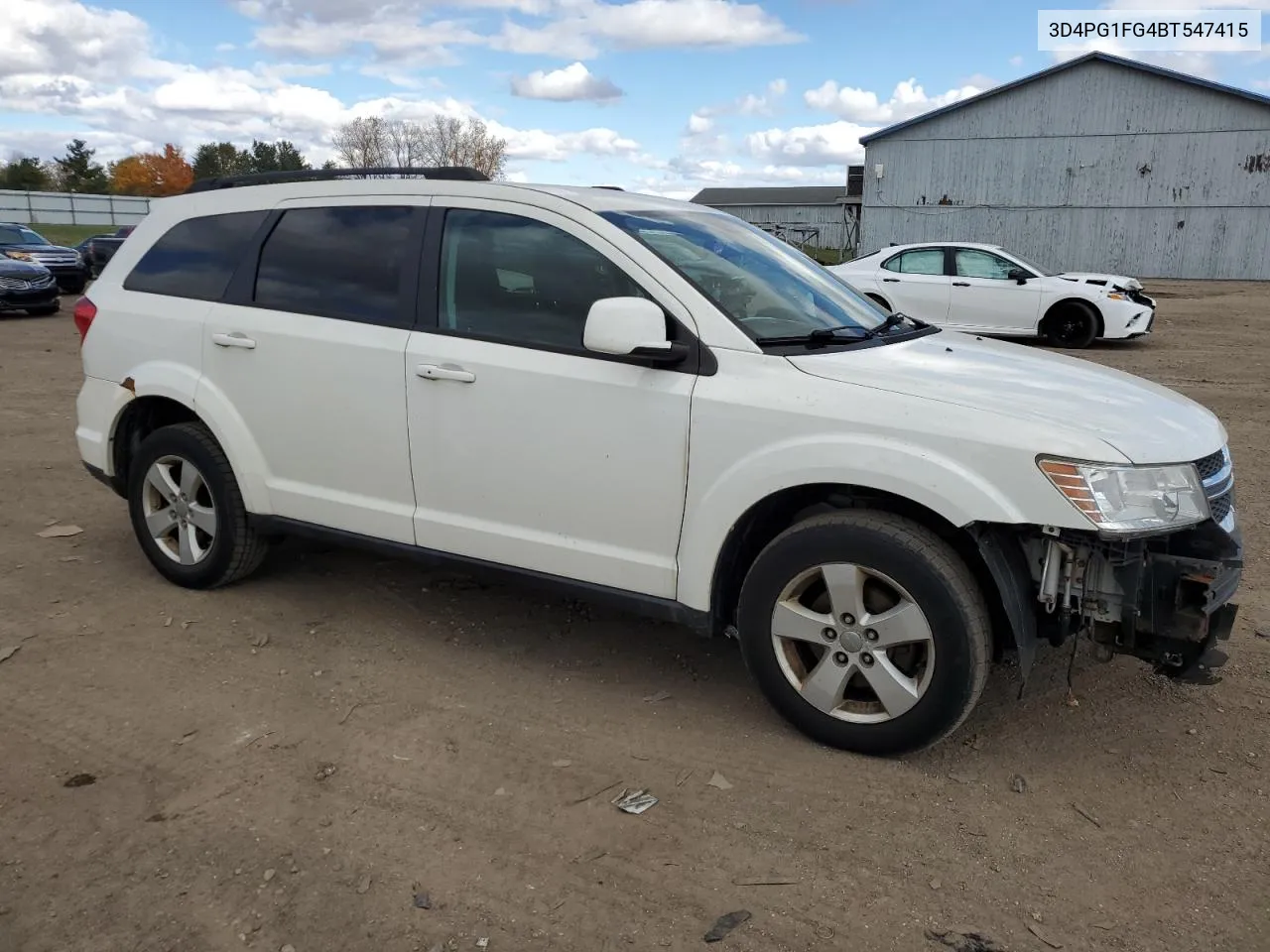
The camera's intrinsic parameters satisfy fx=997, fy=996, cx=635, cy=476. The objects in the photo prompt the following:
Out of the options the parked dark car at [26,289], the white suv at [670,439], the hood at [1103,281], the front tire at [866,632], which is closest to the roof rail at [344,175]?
the white suv at [670,439]

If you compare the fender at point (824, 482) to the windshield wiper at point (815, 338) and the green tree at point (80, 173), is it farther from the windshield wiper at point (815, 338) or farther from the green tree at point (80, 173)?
the green tree at point (80, 173)

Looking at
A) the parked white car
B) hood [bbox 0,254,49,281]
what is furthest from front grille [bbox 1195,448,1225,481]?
hood [bbox 0,254,49,281]

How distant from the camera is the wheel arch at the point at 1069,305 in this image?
45.7 ft

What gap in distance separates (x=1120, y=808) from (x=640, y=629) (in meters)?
2.05

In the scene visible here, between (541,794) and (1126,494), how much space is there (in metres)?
1.99

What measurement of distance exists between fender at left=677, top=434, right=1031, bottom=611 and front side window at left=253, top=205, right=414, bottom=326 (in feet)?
5.06

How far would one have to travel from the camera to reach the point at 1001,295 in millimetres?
14336

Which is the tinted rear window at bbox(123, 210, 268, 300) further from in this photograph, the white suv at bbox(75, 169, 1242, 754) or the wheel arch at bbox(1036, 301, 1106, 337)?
the wheel arch at bbox(1036, 301, 1106, 337)

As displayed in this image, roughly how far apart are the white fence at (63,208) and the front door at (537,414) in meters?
60.0

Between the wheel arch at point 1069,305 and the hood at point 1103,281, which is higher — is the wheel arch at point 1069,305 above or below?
below

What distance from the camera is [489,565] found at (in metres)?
3.88

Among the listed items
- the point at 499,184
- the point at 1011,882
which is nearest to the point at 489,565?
the point at 499,184

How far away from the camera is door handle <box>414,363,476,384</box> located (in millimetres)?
3758

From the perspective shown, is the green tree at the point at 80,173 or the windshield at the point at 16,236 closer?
the windshield at the point at 16,236
